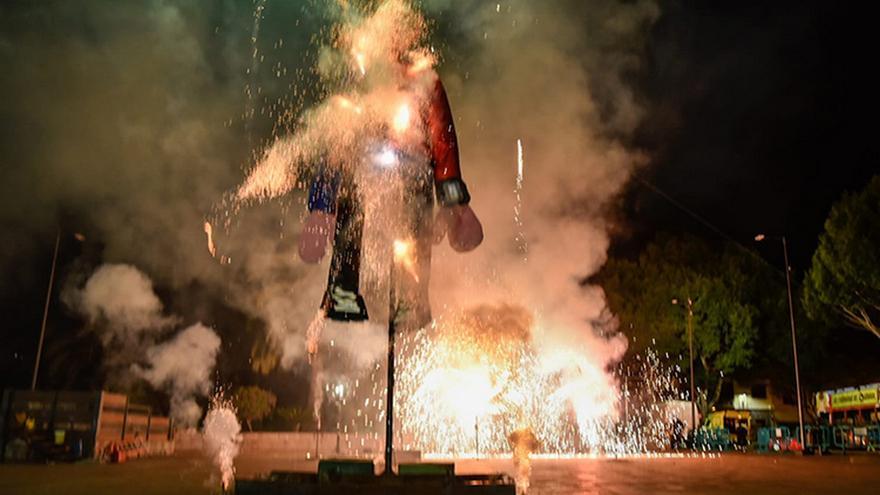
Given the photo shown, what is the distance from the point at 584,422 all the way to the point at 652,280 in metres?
10.2

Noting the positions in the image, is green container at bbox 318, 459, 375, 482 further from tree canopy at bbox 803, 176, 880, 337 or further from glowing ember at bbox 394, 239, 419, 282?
tree canopy at bbox 803, 176, 880, 337

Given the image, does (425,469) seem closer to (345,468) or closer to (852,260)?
(345,468)

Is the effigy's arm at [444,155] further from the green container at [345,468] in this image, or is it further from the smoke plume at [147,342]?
the smoke plume at [147,342]

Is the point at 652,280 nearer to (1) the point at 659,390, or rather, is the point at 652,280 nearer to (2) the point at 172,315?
(1) the point at 659,390

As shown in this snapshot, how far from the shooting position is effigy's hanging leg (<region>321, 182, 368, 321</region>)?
399 inches

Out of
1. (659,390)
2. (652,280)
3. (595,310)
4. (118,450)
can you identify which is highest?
(652,280)

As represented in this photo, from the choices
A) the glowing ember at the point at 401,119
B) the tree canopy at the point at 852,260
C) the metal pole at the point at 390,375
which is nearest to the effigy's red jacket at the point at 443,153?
the glowing ember at the point at 401,119

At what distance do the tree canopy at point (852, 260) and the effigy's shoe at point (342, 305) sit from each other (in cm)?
2448

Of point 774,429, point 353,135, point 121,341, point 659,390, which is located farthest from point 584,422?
point 353,135

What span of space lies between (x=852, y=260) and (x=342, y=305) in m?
24.9

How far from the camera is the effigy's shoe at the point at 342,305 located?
10109 millimetres

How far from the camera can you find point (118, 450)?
22266mm

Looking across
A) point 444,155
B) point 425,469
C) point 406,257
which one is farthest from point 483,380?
point 444,155

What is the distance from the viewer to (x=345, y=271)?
1022 centimetres
